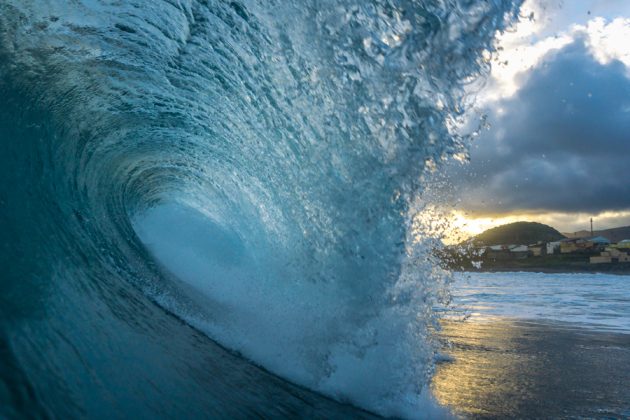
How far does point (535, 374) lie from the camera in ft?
12.0

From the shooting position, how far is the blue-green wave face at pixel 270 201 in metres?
2.08

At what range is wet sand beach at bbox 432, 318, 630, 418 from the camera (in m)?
2.77

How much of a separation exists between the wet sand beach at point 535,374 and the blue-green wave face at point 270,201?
1.44 feet

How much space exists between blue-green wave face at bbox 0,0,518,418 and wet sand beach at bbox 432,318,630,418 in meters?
0.44

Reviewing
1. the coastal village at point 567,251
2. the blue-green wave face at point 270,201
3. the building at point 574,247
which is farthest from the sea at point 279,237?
the building at point 574,247

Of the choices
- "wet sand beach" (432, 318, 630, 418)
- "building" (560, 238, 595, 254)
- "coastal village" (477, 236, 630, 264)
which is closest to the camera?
"wet sand beach" (432, 318, 630, 418)

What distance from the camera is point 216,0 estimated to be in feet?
12.5

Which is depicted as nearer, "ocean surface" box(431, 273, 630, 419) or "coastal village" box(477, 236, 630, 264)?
"ocean surface" box(431, 273, 630, 419)

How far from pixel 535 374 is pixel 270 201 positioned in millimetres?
3237

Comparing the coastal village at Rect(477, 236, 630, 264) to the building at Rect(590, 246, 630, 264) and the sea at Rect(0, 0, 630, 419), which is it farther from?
the sea at Rect(0, 0, 630, 419)

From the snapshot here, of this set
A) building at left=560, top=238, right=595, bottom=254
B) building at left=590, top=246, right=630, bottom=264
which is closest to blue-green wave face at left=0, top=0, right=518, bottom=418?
building at left=590, top=246, right=630, bottom=264

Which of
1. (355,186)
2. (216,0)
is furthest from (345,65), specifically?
(216,0)

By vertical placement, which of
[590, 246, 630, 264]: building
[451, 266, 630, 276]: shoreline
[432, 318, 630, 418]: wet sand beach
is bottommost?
[432, 318, 630, 418]: wet sand beach

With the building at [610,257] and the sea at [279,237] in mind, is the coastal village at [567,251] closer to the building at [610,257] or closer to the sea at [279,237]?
the building at [610,257]
